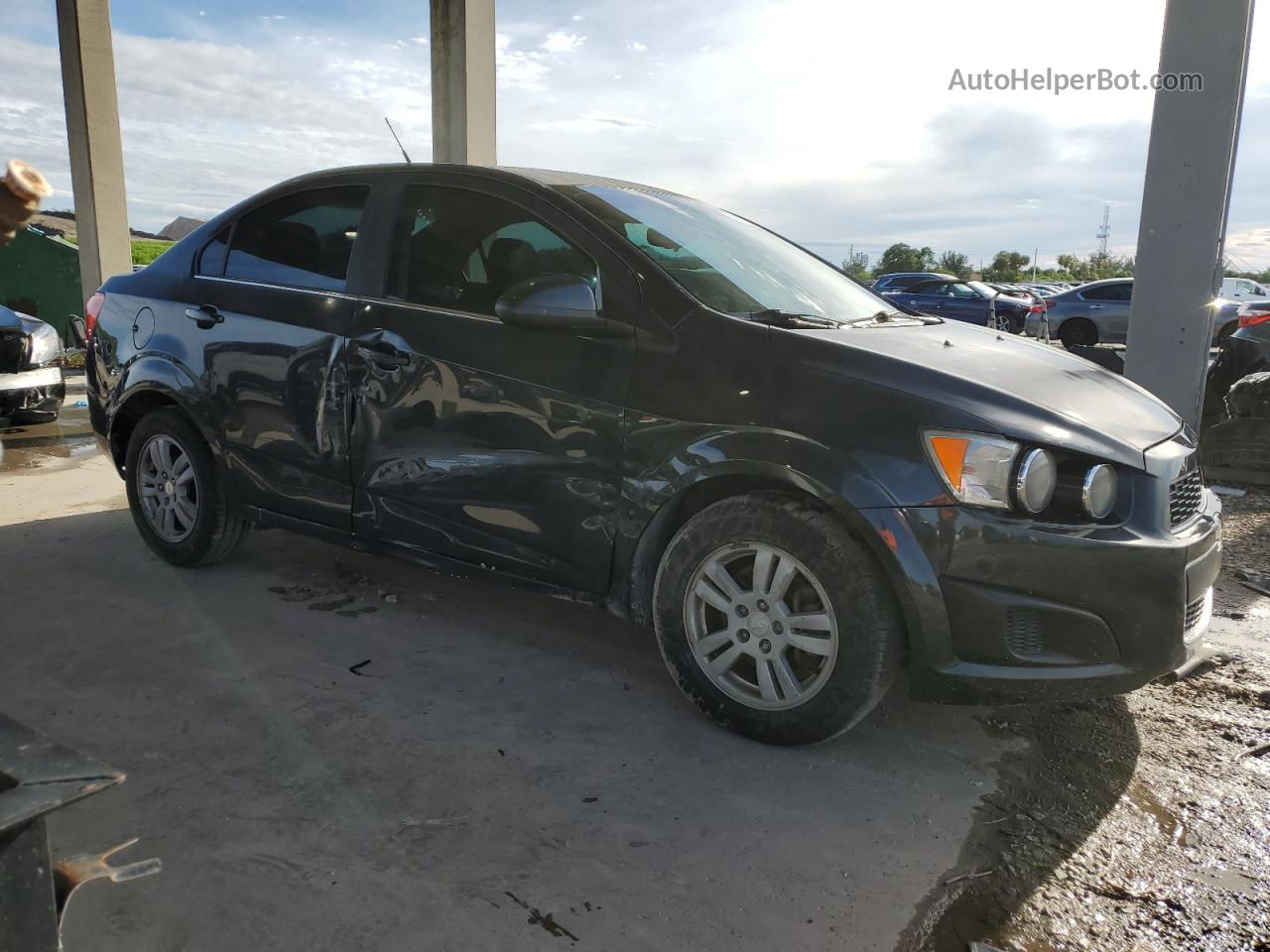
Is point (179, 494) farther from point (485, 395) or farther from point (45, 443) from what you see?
point (45, 443)

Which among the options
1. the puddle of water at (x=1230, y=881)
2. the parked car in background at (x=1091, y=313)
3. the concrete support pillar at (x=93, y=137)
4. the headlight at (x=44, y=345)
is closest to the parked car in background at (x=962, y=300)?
the parked car in background at (x=1091, y=313)

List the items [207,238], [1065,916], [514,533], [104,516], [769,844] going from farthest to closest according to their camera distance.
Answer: [104,516] → [207,238] → [514,533] → [769,844] → [1065,916]

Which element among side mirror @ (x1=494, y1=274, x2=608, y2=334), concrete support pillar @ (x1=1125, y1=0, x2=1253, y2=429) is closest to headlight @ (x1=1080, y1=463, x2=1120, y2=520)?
side mirror @ (x1=494, y1=274, x2=608, y2=334)

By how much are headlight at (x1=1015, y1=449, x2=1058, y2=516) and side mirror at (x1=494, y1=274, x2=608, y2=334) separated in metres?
1.27

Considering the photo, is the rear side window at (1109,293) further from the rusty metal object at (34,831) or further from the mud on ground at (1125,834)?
the rusty metal object at (34,831)

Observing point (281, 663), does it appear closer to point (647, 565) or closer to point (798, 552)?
point (647, 565)

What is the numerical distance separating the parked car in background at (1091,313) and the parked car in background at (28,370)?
53.6 ft

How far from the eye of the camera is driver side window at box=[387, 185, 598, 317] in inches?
130

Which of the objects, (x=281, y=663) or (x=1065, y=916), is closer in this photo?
(x=1065, y=916)

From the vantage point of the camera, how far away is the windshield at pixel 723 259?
316 centimetres

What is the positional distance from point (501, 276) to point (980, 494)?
174 centimetres

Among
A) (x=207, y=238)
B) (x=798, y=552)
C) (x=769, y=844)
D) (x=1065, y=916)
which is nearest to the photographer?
(x=1065, y=916)

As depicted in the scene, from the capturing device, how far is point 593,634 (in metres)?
3.73

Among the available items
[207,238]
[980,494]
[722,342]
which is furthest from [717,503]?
[207,238]
